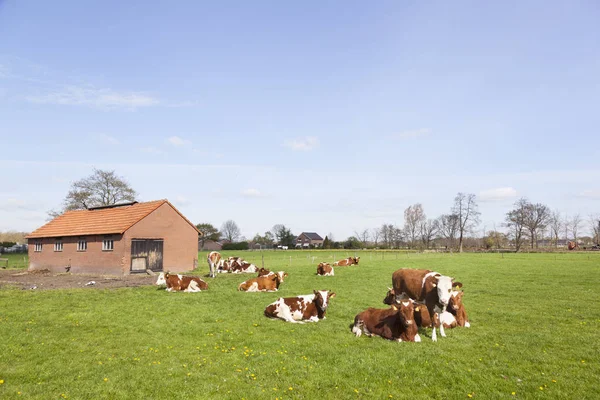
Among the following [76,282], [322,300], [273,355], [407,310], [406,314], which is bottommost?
[76,282]

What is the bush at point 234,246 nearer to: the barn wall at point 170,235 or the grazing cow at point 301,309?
the barn wall at point 170,235

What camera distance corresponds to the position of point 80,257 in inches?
1214

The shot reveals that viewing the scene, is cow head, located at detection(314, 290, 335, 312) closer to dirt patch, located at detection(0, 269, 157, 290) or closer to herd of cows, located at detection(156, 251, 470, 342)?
herd of cows, located at detection(156, 251, 470, 342)

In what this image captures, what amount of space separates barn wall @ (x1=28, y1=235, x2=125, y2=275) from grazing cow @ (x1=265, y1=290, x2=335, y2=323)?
1998 centimetres

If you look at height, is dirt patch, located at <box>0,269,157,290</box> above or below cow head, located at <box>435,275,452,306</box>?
below

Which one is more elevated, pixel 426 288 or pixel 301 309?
pixel 426 288

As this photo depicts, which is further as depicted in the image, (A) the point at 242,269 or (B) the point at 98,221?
(B) the point at 98,221

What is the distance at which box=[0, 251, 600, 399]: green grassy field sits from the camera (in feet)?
21.2

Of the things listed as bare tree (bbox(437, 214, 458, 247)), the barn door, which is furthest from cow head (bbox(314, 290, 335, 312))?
bare tree (bbox(437, 214, 458, 247))

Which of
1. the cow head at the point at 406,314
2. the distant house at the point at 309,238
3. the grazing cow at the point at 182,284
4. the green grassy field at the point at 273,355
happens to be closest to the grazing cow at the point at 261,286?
the grazing cow at the point at 182,284

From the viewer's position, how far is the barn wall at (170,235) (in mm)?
28984

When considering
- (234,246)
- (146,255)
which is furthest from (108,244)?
(234,246)

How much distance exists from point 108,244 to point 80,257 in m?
3.98

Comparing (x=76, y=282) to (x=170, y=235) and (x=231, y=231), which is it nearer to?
(x=170, y=235)
